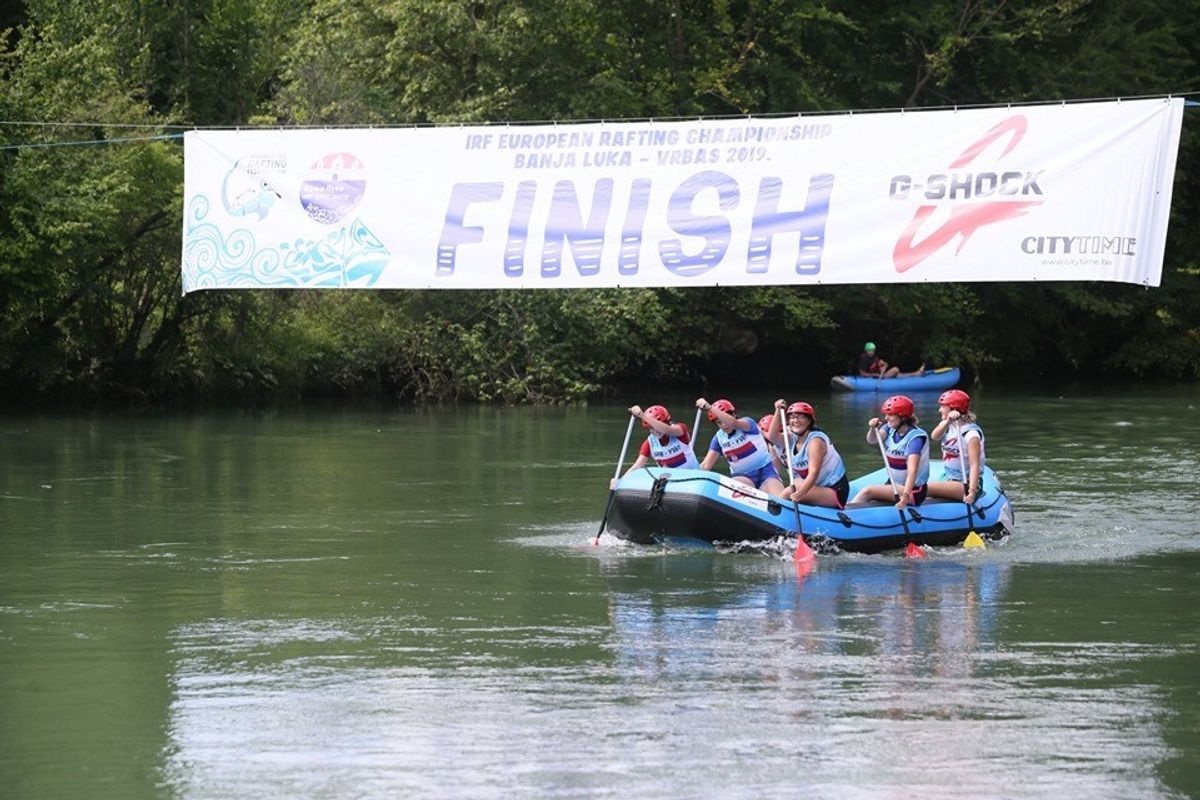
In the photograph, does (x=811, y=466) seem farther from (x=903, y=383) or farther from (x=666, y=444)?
(x=903, y=383)

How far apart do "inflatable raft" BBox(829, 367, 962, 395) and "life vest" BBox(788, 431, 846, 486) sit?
935 inches

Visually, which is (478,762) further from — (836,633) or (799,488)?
(799,488)

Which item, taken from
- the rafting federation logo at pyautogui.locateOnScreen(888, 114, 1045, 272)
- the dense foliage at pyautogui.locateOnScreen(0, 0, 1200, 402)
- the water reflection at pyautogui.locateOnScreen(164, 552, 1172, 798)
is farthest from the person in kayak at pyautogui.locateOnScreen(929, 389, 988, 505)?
the dense foliage at pyautogui.locateOnScreen(0, 0, 1200, 402)

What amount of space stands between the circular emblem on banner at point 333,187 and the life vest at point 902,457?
292 inches

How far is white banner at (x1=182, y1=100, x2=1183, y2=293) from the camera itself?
18672 millimetres

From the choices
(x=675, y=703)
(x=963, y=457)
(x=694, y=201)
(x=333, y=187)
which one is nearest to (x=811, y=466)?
(x=963, y=457)

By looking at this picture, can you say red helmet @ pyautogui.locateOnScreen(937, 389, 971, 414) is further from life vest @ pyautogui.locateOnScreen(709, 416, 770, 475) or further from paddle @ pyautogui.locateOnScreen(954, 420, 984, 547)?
life vest @ pyautogui.locateOnScreen(709, 416, 770, 475)

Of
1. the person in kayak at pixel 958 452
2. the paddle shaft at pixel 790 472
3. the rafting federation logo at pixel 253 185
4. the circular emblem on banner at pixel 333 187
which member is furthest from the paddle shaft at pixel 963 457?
the rafting federation logo at pixel 253 185

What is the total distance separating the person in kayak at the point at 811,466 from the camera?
16.5 m

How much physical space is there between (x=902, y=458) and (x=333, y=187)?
7.99 meters

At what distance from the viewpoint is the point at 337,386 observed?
1465 inches

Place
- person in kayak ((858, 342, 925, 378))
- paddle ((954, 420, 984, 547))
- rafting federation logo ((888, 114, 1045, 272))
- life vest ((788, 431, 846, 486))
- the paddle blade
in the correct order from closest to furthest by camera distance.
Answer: the paddle blade → life vest ((788, 431, 846, 486)) → paddle ((954, 420, 984, 547)) → rafting federation logo ((888, 114, 1045, 272)) → person in kayak ((858, 342, 925, 378))

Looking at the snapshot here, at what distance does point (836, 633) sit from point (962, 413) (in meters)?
5.30

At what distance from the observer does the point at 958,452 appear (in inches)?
696
